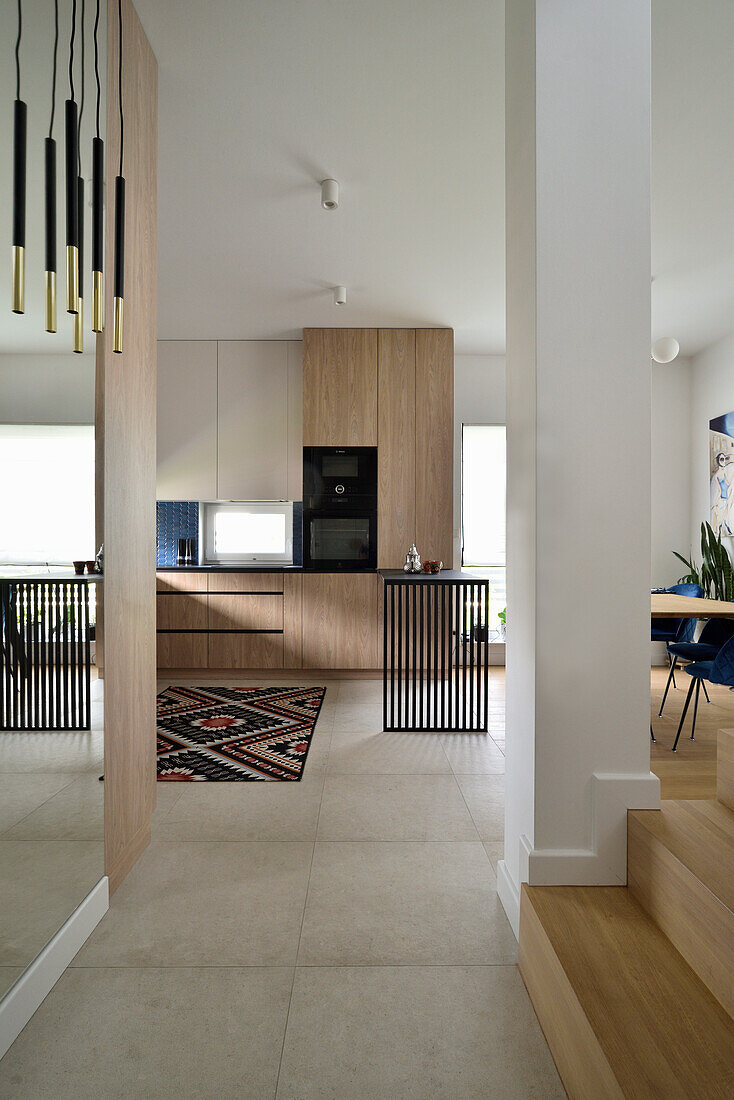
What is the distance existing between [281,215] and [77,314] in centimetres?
243

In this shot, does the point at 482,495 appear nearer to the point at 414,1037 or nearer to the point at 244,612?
the point at 244,612

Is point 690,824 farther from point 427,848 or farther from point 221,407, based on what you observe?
point 221,407

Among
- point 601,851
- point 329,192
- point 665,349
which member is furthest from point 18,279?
point 665,349

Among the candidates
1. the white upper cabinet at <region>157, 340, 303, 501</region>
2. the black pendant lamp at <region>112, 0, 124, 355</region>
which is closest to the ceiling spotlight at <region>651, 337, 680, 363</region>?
the white upper cabinet at <region>157, 340, 303, 501</region>

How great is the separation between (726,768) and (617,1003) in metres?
0.80

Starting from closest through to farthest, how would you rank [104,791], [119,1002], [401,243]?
[119,1002], [104,791], [401,243]

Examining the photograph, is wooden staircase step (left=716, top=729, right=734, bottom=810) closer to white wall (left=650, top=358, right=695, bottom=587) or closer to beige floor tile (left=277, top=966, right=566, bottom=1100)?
beige floor tile (left=277, top=966, right=566, bottom=1100)

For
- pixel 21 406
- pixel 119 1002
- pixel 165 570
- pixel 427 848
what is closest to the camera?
pixel 21 406

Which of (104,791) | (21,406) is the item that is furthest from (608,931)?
(21,406)

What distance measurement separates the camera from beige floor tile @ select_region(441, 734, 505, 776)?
3209mm

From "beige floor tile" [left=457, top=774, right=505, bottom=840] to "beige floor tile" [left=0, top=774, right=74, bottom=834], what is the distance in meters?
1.55

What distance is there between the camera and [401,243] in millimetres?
3910

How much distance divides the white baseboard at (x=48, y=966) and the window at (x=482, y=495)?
15.8 ft

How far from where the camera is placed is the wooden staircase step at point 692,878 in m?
1.24
